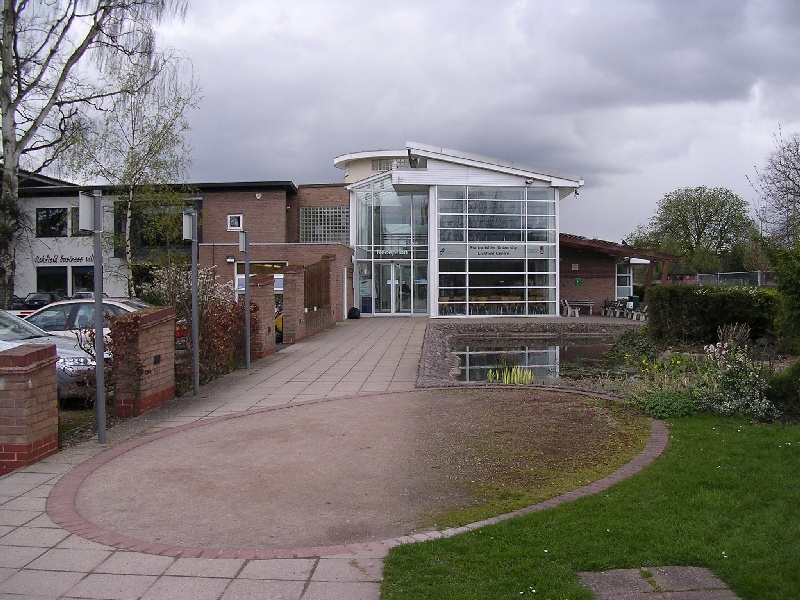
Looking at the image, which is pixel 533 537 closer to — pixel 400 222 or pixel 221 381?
pixel 221 381

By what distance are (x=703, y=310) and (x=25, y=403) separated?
17.2 meters

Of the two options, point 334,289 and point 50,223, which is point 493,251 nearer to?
point 334,289

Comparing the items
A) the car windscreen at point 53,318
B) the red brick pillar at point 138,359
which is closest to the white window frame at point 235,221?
the car windscreen at point 53,318

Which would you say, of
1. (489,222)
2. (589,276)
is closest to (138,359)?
(489,222)

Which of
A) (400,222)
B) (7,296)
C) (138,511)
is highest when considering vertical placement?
(400,222)

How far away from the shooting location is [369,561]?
4.36 metres

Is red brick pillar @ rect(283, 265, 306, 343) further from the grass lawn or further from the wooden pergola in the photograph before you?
the wooden pergola

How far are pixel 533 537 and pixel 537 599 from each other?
2.87 feet

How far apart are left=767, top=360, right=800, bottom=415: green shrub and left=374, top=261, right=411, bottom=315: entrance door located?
25.9 metres

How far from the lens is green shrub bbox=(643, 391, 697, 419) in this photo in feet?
27.7

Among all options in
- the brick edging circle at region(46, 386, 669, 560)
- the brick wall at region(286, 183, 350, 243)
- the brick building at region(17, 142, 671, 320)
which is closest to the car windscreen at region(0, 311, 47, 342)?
the brick edging circle at region(46, 386, 669, 560)

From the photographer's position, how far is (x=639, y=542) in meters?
4.42

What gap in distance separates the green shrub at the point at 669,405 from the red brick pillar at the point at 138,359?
6.49 metres

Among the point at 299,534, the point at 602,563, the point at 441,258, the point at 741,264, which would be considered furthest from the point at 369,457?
the point at 741,264
